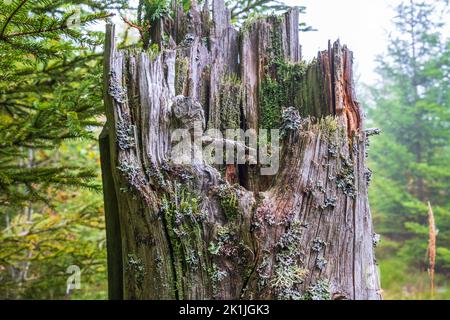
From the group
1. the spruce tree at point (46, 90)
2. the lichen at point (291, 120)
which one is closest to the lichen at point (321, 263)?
the lichen at point (291, 120)

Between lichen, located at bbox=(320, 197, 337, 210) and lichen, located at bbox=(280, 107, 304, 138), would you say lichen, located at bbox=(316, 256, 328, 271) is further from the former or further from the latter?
lichen, located at bbox=(280, 107, 304, 138)

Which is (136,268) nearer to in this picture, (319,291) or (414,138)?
(319,291)

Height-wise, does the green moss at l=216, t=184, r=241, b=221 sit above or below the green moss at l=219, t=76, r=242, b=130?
below

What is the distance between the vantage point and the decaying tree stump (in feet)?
7.73

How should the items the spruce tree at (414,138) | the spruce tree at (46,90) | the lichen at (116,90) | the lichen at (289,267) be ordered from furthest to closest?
the spruce tree at (414,138)
the spruce tree at (46,90)
the lichen at (116,90)
the lichen at (289,267)

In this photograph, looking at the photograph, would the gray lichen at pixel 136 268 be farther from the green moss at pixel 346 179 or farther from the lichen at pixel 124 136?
the green moss at pixel 346 179

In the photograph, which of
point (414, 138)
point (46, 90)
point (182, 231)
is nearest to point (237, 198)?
point (182, 231)

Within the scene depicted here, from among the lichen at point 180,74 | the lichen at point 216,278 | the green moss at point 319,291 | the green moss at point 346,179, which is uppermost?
the lichen at point 180,74

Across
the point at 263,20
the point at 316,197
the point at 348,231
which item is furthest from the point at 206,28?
the point at 348,231

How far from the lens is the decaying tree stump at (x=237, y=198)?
236cm

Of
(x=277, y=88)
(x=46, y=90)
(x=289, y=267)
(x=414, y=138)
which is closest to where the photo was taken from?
(x=289, y=267)

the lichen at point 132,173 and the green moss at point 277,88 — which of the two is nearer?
the lichen at point 132,173

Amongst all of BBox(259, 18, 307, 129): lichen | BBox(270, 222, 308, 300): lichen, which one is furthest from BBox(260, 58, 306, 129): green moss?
A: BBox(270, 222, 308, 300): lichen

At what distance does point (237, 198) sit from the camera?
7.82 feet
